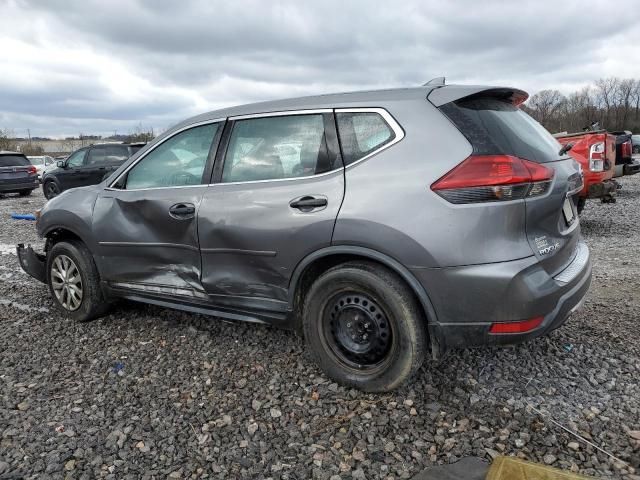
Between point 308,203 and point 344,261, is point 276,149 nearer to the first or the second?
point 308,203

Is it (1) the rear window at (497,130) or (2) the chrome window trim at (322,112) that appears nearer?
(1) the rear window at (497,130)

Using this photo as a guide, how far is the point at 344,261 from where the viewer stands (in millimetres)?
2947

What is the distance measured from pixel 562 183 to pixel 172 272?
2.63m

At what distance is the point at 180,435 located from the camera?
8.77 feet

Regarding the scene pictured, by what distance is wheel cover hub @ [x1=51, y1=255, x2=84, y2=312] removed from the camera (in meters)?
4.26

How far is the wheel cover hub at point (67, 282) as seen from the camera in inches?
168

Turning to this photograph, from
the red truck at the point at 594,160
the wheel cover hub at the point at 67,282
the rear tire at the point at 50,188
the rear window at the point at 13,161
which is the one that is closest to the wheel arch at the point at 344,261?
the wheel cover hub at the point at 67,282

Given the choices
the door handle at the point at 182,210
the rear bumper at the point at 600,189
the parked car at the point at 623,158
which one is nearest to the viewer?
the door handle at the point at 182,210

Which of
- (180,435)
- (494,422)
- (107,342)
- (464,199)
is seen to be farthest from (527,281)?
(107,342)

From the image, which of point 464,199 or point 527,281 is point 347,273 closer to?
point 464,199

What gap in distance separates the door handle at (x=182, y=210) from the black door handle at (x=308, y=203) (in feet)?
2.68

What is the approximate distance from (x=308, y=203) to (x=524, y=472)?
1.73 m

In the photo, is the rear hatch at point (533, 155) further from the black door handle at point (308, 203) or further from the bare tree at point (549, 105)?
the bare tree at point (549, 105)

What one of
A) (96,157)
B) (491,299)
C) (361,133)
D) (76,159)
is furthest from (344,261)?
(76,159)
